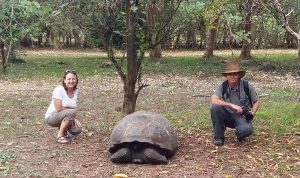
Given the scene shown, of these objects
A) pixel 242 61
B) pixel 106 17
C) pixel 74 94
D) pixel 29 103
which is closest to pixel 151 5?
pixel 106 17

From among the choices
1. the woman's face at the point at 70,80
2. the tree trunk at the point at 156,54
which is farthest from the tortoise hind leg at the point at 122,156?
the tree trunk at the point at 156,54

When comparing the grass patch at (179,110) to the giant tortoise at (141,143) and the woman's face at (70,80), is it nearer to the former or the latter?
the woman's face at (70,80)

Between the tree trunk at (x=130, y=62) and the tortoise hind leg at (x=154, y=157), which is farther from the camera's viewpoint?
the tree trunk at (x=130, y=62)

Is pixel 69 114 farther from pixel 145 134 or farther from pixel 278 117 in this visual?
pixel 278 117

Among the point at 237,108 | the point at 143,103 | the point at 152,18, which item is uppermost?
the point at 152,18

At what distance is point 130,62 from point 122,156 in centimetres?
231

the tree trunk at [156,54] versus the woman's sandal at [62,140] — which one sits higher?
the tree trunk at [156,54]

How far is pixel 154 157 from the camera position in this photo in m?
5.73

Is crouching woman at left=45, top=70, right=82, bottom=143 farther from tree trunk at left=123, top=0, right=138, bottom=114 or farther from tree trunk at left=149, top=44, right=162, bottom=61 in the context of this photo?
tree trunk at left=149, top=44, right=162, bottom=61

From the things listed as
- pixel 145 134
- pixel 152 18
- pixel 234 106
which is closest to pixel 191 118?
pixel 152 18

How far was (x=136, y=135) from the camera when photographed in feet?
19.1

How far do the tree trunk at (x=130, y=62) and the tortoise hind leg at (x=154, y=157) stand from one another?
2231 mm

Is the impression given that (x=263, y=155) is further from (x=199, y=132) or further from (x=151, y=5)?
(x=151, y=5)

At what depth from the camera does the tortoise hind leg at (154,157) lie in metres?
5.73
